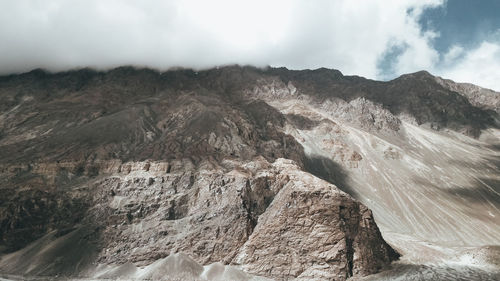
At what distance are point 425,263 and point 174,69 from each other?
147660 millimetres

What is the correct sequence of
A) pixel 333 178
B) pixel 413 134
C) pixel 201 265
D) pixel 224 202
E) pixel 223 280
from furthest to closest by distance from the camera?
1. pixel 413 134
2. pixel 333 178
3. pixel 224 202
4. pixel 201 265
5. pixel 223 280

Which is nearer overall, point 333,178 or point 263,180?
point 263,180

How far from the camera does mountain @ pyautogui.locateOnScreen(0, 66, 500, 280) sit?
225 feet

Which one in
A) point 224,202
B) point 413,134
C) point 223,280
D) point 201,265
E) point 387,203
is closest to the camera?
point 223,280

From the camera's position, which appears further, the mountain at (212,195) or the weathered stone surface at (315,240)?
the mountain at (212,195)

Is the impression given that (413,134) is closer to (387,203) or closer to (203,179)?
(387,203)

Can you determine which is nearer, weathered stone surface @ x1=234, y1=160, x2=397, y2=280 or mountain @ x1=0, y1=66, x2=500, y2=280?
weathered stone surface @ x1=234, y1=160, x2=397, y2=280

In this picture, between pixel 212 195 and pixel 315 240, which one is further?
pixel 212 195

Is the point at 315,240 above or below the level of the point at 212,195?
below

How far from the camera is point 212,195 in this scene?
81375 millimetres

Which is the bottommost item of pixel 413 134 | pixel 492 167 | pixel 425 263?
pixel 425 263

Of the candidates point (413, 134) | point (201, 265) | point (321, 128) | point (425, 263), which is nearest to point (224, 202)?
point (201, 265)

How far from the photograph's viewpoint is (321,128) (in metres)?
158

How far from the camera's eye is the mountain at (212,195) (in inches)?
2704
